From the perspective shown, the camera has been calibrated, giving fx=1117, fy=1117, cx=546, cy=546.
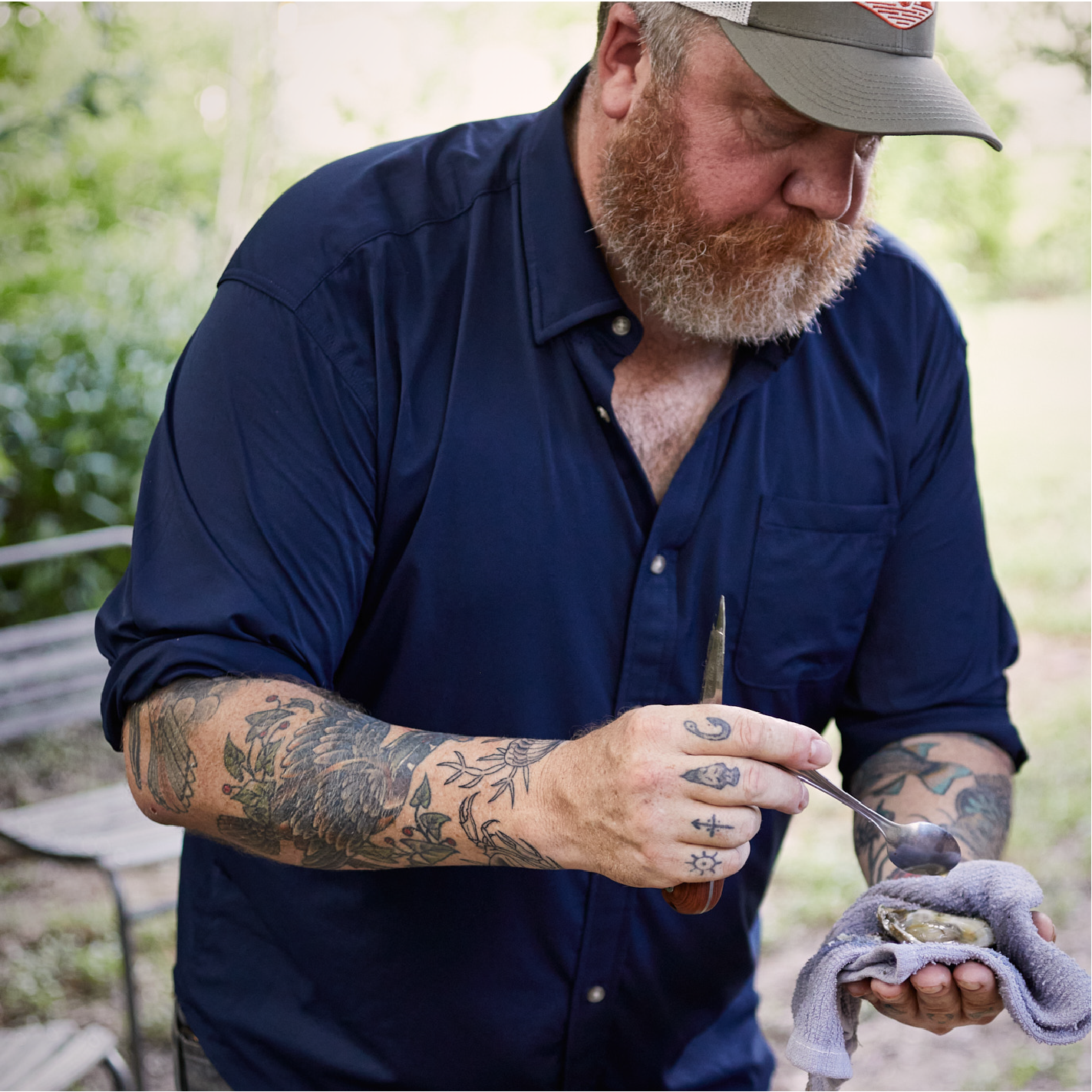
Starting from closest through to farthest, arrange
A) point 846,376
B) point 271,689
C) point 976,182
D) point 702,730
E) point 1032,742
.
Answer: point 702,730 < point 271,689 < point 846,376 < point 1032,742 < point 976,182

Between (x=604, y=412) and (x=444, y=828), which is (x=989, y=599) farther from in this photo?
(x=444, y=828)

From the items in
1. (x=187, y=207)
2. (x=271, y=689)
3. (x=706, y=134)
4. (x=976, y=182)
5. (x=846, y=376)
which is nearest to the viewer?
(x=271, y=689)

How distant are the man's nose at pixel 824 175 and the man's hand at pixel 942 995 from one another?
0.93 m

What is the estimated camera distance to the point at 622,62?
1.53m

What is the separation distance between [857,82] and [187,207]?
6668 millimetres

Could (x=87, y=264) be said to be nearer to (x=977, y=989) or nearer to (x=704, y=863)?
(x=704, y=863)

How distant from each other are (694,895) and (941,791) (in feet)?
1.95

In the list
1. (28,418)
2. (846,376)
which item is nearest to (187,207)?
(28,418)

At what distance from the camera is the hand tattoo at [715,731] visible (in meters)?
1.18

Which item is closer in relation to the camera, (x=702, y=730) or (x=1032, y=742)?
(x=702, y=730)

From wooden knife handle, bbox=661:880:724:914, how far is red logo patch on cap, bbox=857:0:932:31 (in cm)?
107

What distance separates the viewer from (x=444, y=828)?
1.27 meters

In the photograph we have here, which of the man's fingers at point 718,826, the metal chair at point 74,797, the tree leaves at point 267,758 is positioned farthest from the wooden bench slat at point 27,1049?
the man's fingers at point 718,826

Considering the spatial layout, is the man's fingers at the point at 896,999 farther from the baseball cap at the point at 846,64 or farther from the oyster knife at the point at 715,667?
the baseball cap at the point at 846,64
